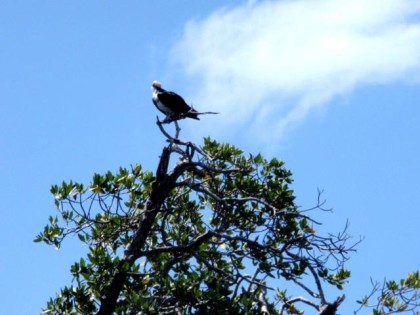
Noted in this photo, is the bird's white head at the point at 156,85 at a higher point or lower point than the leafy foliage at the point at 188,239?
higher

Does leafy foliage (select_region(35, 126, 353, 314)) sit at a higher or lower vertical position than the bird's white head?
lower

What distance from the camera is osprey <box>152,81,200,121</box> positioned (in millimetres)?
16734

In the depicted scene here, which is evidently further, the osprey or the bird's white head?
the bird's white head

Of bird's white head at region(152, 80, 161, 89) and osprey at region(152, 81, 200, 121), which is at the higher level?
bird's white head at region(152, 80, 161, 89)

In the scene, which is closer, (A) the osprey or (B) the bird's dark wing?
(A) the osprey

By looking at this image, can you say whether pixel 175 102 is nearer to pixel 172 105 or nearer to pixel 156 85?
pixel 172 105

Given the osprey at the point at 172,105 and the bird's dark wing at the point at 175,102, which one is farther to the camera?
the bird's dark wing at the point at 175,102

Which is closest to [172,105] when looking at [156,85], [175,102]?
[175,102]

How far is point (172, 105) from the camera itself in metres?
17.4

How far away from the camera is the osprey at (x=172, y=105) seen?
16.7m

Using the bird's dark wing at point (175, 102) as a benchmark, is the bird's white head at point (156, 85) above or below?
above

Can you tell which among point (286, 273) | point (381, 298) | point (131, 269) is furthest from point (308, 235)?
point (131, 269)

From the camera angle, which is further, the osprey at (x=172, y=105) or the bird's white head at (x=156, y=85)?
the bird's white head at (x=156, y=85)

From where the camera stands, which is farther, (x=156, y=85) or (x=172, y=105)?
(x=156, y=85)
